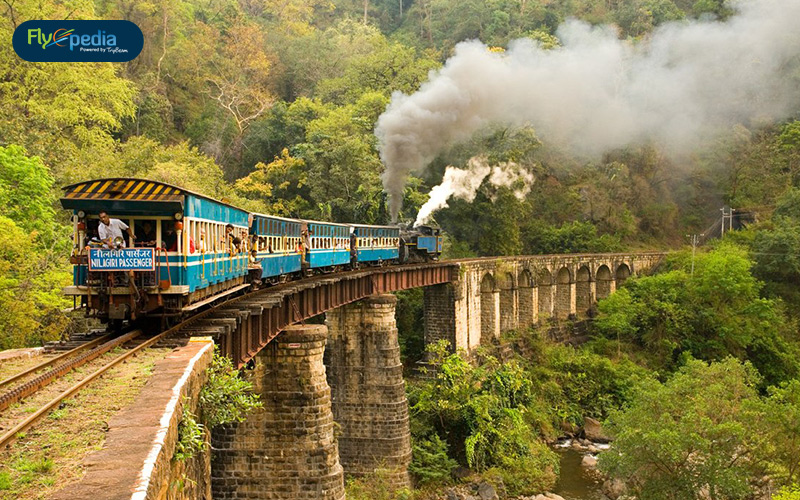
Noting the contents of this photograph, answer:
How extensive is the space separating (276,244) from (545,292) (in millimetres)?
31525

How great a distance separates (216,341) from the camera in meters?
13.2

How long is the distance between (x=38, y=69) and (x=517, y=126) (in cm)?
3104

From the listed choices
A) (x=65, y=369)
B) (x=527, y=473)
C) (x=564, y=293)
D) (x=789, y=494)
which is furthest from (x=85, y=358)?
(x=564, y=293)

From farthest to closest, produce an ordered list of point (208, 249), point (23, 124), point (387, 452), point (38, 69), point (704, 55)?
point (704, 55) → point (38, 69) → point (23, 124) → point (387, 452) → point (208, 249)

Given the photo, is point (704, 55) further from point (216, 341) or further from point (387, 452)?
point (216, 341)

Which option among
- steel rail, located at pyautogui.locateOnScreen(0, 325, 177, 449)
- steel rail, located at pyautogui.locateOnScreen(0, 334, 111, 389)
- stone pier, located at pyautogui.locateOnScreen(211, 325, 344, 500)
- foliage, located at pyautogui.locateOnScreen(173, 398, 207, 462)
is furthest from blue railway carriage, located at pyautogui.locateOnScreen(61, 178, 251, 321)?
stone pier, located at pyautogui.locateOnScreen(211, 325, 344, 500)

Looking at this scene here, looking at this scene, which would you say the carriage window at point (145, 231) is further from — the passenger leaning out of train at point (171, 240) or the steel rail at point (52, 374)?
the steel rail at point (52, 374)

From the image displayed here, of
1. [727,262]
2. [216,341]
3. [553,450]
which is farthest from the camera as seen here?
[727,262]

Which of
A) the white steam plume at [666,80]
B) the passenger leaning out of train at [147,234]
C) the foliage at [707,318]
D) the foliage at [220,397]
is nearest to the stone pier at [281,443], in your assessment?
the passenger leaning out of train at [147,234]

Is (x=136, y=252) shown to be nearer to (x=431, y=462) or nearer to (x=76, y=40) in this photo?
(x=431, y=462)

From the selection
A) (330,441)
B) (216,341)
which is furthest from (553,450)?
(216,341)

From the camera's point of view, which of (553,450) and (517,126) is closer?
(553,450)

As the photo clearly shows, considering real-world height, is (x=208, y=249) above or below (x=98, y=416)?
above

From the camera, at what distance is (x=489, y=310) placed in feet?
146
